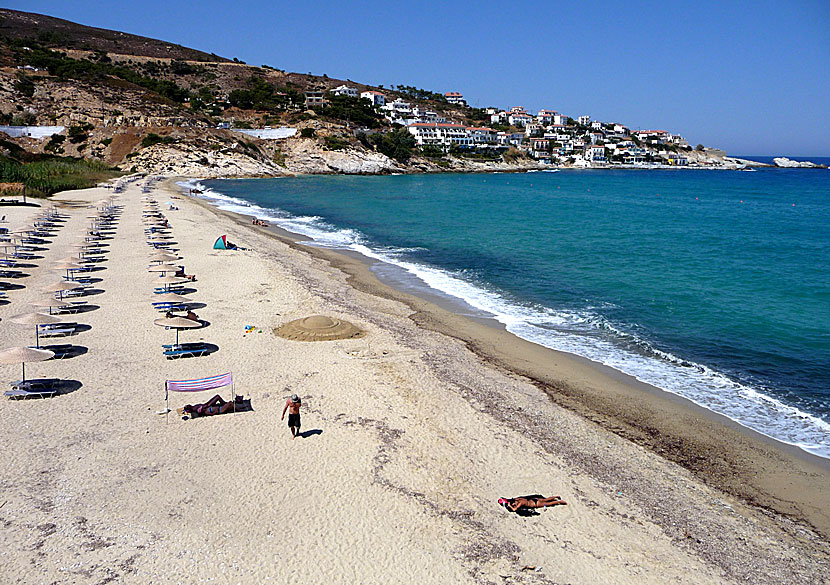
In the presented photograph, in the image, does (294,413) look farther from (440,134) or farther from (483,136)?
(483,136)

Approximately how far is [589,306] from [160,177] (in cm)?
7431

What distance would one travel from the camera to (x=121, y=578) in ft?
24.1

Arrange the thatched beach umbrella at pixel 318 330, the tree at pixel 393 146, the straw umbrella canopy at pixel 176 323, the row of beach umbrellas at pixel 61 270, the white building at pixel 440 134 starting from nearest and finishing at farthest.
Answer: the row of beach umbrellas at pixel 61 270, the straw umbrella canopy at pixel 176 323, the thatched beach umbrella at pixel 318 330, the tree at pixel 393 146, the white building at pixel 440 134

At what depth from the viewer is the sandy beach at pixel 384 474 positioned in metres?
7.97

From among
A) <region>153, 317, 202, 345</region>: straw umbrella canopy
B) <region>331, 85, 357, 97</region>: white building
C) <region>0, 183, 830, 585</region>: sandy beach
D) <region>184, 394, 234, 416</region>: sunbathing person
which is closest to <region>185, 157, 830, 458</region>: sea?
<region>0, 183, 830, 585</region>: sandy beach

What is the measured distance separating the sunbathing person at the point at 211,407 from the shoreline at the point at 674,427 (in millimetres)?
7025

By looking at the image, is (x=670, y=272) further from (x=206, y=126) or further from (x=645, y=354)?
(x=206, y=126)

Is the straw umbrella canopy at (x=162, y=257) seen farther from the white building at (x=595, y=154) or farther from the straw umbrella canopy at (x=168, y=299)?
the white building at (x=595, y=154)

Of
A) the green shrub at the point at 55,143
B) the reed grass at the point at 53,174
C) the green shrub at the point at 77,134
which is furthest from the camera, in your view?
the green shrub at the point at 77,134

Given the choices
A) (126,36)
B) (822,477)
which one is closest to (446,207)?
(822,477)

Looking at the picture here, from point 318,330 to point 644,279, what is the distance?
17083 mm

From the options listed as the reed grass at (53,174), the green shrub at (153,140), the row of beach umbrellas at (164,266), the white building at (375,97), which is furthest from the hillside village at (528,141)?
the row of beach umbrellas at (164,266)

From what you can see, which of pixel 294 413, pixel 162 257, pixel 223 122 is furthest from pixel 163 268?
pixel 223 122

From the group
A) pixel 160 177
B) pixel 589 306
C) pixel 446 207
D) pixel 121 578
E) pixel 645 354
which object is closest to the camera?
pixel 121 578
